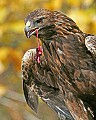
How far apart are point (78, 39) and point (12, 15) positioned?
2.96 meters

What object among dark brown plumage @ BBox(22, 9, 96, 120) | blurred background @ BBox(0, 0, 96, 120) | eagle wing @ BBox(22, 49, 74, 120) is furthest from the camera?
blurred background @ BBox(0, 0, 96, 120)

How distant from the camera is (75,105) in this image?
571 cm

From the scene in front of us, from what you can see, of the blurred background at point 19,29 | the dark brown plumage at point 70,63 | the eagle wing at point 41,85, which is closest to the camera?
the dark brown plumage at point 70,63

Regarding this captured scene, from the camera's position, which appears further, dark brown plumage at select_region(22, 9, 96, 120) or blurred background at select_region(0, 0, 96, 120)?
blurred background at select_region(0, 0, 96, 120)

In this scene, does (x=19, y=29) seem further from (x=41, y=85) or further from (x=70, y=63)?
(x=70, y=63)

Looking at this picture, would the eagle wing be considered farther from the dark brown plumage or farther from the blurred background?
the blurred background

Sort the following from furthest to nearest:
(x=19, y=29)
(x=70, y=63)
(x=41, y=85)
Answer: (x=19, y=29) < (x=41, y=85) < (x=70, y=63)

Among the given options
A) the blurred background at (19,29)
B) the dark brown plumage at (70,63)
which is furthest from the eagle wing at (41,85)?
the blurred background at (19,29)

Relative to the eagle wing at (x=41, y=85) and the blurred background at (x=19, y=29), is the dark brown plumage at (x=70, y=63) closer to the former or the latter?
the eagle wing at (x=41, y=85)

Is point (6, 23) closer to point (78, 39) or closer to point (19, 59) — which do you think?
point (19, 59)

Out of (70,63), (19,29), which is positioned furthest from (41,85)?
(19,29)

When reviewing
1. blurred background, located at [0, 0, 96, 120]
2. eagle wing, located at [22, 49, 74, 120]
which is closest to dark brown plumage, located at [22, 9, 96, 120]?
eagle wing, located at [22, 49, 74, 120]

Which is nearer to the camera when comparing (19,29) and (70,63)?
(70,63)

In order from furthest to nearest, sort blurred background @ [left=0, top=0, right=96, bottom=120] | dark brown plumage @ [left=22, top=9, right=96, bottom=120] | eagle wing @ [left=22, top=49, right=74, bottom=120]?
1. blurred background @ [left=0, top=0, right=96, bottom=120]
2. eagle wing @ [left=22, top=49, right=74, bottom=120]
3. dark brown plumage @ [left=22, top=9, right=96, bottom=120]
